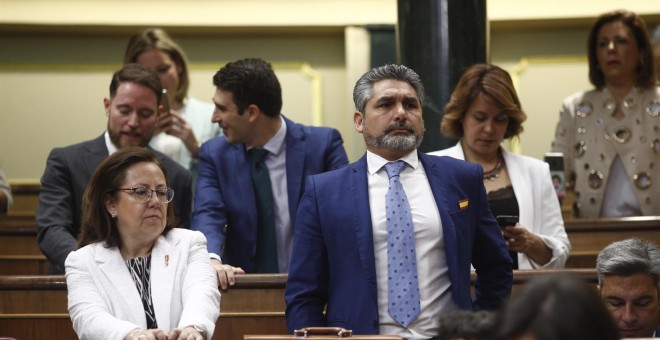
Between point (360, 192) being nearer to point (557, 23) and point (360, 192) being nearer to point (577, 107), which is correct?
point (577, 107)

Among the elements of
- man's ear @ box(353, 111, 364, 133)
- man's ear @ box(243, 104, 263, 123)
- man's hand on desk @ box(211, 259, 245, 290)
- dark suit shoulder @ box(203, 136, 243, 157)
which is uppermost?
man's ear @ box(243, 104, 263, 123)

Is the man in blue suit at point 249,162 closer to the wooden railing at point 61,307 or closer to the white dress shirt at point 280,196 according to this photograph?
the white dress shirt at point 280,196

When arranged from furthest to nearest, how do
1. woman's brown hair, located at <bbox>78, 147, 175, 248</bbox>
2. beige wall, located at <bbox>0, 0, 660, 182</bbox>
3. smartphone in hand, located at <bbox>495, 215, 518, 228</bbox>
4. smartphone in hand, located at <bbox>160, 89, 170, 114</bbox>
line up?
beige wall, located at <bbox>0, 0, 660, 182</bbox> → smartphone in hand, located at <bbox>160, 89, 170, 114</bbox> → smartphone in hand, located at <bbox>495, 215, 518, 228</bbox> → woman's brown hair, located at <bbox>78, 147, 175, 248</bbox>

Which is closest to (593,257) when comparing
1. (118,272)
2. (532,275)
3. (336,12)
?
(532,275)

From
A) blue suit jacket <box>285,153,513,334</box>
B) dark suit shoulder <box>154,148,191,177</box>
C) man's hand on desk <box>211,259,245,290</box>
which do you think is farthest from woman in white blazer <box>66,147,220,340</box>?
dark suit shoulder <box>154,148,191,177</box>

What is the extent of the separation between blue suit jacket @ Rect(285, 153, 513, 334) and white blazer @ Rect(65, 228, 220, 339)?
0.91 feet

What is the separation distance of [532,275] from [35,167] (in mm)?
4370

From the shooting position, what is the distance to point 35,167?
7.72 m

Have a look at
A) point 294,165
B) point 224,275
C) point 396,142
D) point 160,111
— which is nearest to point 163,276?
point 224,275

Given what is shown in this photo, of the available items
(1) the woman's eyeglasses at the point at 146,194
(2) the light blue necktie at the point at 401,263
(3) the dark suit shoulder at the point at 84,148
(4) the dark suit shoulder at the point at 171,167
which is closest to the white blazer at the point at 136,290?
(1) the woman's eyeglasses at the point at 146,194

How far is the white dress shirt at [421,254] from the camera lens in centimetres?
350

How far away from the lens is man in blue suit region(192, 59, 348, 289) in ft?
15.1

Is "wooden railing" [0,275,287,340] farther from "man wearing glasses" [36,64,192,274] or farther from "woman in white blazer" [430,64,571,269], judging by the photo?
"woman in white blazer" [430,64,571,269]

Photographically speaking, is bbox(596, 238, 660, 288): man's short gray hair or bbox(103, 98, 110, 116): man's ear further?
bbox(103, 98, 110, 116): man's ear
